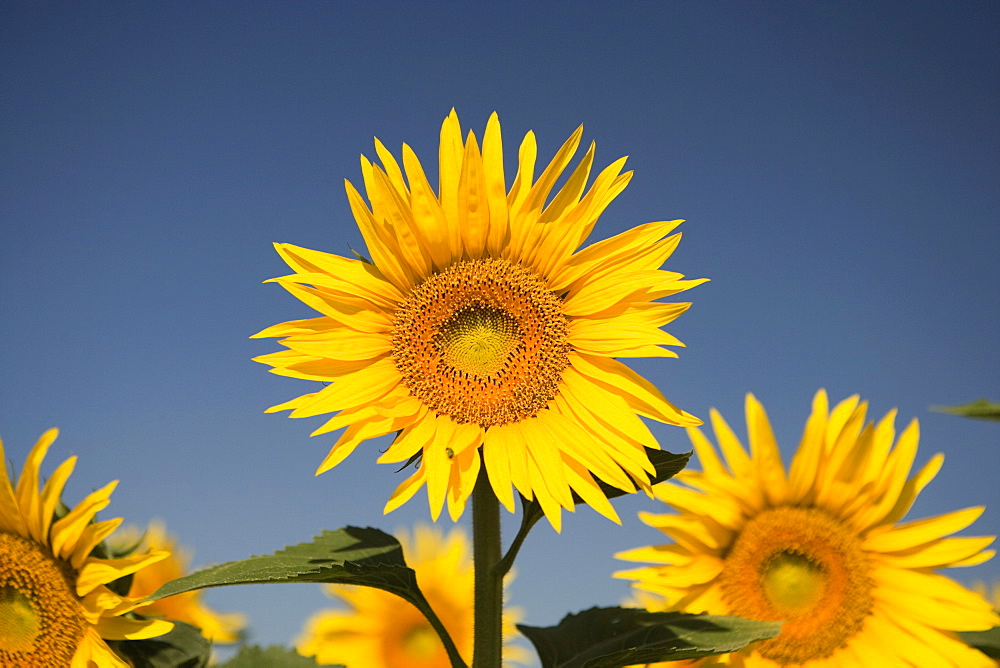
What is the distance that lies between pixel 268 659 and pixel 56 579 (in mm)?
1060

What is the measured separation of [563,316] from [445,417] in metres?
0.51

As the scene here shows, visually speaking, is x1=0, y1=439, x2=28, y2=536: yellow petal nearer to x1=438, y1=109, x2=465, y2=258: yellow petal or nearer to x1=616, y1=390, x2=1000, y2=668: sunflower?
x1=438, y1=109, x2=465, y2=258: yellow petal

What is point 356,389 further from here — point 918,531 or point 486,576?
point 918,531

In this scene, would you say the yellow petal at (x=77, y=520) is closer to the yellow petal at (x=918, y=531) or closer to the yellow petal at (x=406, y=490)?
the yellow petal at (x=406, y=490)

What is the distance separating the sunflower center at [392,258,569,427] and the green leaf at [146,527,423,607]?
0.55 metres

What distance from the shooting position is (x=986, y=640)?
367cm

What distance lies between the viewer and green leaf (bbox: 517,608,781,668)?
2762 millimetres

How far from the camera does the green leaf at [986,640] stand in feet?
11.8

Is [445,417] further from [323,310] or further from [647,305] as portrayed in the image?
[647,305]

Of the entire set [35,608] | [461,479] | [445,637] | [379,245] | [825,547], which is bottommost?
[445,637]

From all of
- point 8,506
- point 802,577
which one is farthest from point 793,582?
point 8,506

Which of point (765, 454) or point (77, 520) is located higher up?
point (765, 454)

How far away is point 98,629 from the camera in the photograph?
10.2ft

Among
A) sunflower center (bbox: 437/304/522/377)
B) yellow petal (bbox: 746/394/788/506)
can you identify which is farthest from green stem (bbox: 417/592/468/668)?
yellow petal (bbox: 746/394/788/506)
